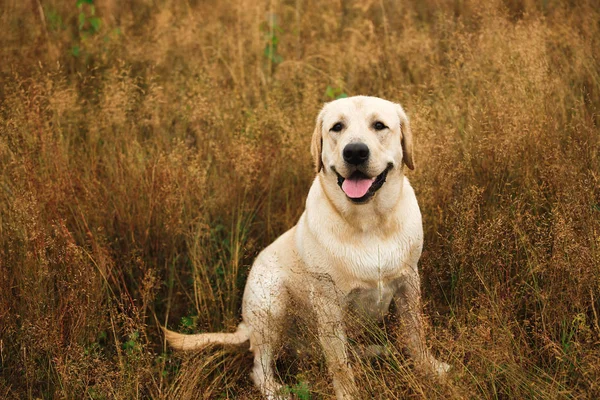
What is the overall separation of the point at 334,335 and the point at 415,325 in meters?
0.34

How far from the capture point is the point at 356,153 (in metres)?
2.48

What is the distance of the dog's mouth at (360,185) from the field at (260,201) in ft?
1.42

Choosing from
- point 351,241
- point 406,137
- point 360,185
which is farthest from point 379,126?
point 351,241

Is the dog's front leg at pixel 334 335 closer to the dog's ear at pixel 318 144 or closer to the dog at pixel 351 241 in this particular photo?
the dog at pixel 351 241

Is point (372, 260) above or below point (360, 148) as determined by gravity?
below

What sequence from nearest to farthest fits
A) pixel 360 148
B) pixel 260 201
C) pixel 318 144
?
pixel 360 148 → pixel 318 144 → pixel 260 201

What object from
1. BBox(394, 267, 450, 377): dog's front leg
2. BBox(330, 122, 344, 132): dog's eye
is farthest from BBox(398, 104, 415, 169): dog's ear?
BBox(394, 267, 450, 377): dog's front leg

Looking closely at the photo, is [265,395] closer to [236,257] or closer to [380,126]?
[236,257]

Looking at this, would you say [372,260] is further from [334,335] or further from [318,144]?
[318,144]

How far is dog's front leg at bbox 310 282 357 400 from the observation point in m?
2.18

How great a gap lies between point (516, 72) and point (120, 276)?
2.57m

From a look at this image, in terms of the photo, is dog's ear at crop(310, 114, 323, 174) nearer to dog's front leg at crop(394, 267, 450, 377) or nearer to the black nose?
the black nose

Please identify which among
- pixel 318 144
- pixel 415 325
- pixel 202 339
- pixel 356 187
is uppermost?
pixel 318 144

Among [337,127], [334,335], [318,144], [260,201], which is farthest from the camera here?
[260,201]
